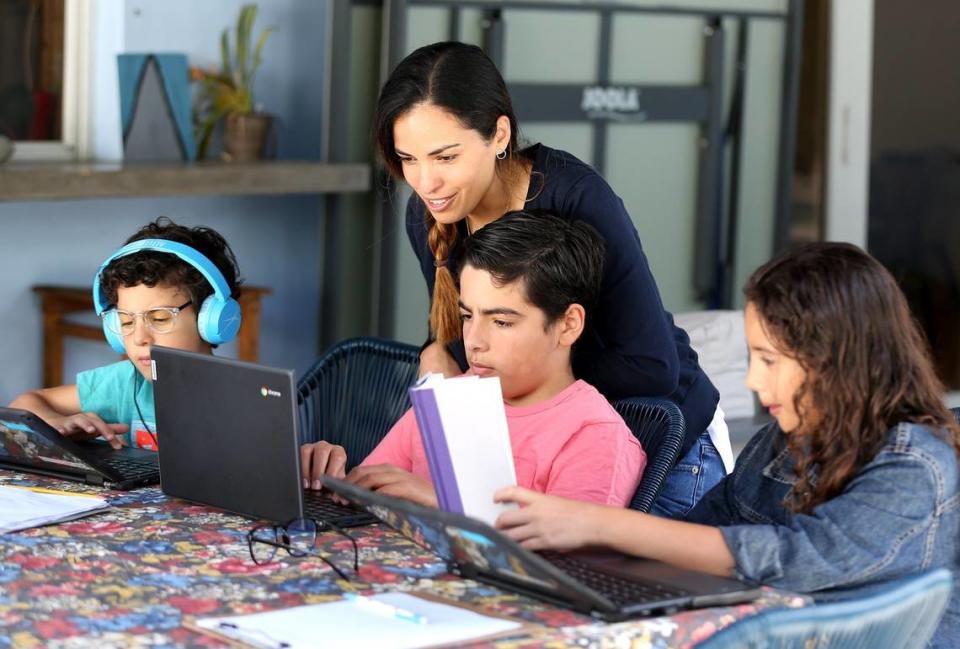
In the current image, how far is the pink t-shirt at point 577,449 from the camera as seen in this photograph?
6.23ft

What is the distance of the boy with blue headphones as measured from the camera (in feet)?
7.30

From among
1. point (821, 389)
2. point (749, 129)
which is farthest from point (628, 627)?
point (749, 129)

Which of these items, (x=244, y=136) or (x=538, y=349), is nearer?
(x=538, y=349)

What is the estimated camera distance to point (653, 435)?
2082 millimetres

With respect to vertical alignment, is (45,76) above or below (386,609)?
above

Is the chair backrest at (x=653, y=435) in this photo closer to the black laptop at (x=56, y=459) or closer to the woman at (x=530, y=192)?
the woman at (x=530, y=192)

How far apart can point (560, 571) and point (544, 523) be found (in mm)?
142

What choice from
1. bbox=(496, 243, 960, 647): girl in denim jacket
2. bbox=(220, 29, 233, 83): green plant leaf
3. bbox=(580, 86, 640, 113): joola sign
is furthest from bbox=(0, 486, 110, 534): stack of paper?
bbox=(580, 86, 640, 113): joola sign

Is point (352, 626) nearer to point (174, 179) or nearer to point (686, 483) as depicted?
point (686, 483)

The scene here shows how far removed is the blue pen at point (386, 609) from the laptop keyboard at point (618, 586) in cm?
19

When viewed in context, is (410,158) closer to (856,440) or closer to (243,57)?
(856,440)

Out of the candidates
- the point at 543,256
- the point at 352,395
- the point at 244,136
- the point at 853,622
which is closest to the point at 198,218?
the point at 244,136

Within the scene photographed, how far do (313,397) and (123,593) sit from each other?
4.02ft

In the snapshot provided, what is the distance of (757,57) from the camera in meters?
4.73
